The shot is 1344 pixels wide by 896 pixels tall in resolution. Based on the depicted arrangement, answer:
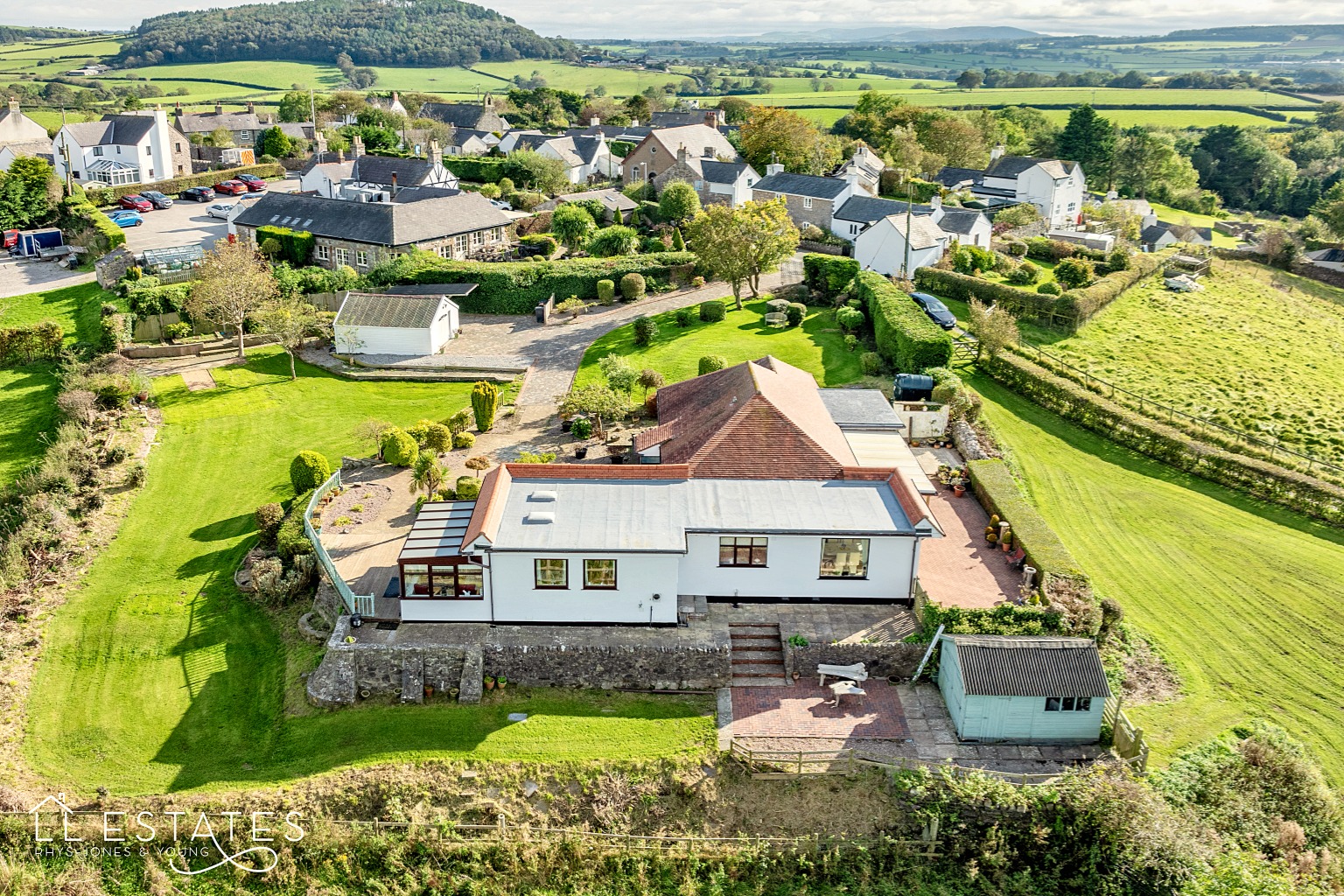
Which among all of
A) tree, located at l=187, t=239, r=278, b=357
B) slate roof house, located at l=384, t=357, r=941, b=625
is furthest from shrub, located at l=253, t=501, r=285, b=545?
tree, located at l=187, t=239, r=278, b=357

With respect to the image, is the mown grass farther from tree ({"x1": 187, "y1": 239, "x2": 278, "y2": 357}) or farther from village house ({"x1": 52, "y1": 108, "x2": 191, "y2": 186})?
village house ({"x1": 52, "y1": 108, "x2": 191, "y2": 186})

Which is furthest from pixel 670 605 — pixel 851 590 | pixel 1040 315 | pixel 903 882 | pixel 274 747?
pixel 1040 315

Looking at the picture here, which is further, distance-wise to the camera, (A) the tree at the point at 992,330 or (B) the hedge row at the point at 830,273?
(B) the hedge row at the point at 830,273

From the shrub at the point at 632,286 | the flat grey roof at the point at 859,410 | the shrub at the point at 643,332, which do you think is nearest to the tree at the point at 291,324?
the shrub at the point at 643,332

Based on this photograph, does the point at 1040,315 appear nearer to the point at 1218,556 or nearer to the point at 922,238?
the point at 922,238

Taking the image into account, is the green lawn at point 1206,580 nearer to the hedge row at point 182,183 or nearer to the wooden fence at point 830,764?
the wooden fence at point 830,764
